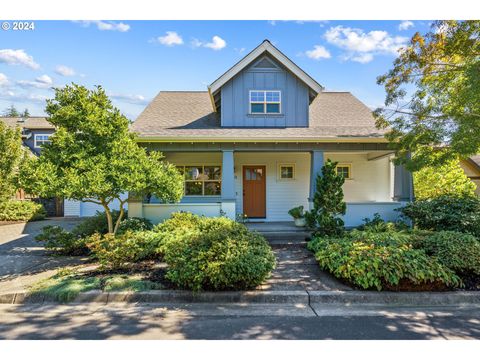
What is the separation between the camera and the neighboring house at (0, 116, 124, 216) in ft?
56.1

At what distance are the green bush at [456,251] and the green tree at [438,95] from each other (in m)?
2.37

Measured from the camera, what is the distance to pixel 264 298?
4.77 metres

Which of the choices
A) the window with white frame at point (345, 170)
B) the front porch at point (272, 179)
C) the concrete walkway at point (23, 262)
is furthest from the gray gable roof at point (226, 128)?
the concrete walkway at point (23, 262)

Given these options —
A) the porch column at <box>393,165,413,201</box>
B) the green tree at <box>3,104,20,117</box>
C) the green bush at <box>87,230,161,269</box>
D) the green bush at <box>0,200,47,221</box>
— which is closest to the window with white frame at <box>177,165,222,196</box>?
the green bush at <box>87,230,161,269</box>

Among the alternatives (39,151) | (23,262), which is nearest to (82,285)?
(23,262)

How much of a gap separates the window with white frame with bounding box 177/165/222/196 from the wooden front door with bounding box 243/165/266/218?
1.10m

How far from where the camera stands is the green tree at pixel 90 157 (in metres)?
6.24

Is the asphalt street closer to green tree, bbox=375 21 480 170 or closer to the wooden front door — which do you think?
green tree, bbox=375 21 480 170

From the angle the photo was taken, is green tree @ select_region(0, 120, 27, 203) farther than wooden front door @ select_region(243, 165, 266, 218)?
Yes

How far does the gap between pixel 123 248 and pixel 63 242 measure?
2435mm

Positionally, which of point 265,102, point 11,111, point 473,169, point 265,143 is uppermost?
point 11,111

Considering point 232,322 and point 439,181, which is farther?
point 439,181

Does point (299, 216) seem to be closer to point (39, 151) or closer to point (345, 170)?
point (345, 170)
